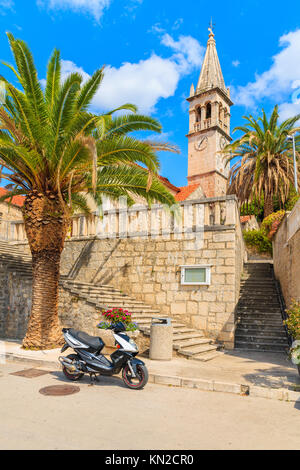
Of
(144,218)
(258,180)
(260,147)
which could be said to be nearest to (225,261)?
(144,218)

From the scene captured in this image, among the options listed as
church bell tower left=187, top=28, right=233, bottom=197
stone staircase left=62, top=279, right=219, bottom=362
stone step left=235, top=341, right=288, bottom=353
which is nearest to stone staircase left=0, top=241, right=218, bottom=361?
stone staircase left=62, top=279, right=219, bottom=362

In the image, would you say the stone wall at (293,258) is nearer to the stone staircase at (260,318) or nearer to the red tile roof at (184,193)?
the stone staircase at (260,318)

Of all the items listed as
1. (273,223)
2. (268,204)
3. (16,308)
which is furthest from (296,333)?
(268,204)

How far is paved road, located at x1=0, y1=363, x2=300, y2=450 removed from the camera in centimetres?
365

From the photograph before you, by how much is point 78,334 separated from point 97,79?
6356 mm

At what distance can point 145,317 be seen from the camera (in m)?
10.3

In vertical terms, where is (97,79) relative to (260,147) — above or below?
below

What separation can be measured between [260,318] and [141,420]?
309 inches

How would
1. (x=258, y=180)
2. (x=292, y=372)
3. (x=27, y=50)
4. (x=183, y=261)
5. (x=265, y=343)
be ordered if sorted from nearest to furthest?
(x=292, y=372) < (x=27, y=50) < (x=265, y=343) < (x=183, y=261) < (x=258, y=180)

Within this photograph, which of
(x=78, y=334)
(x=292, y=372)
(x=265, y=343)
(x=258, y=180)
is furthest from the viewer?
(x=258, y=180)

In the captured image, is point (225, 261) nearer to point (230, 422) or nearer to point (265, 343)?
point (265, 343)

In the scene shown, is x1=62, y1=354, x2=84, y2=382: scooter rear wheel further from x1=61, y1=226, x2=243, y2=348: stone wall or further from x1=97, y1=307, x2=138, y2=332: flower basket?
x1=61, y1=226, x2=243, y2=348: stone wall

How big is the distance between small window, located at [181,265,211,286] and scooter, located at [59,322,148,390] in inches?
194

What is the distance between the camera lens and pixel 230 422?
443 centimetres
